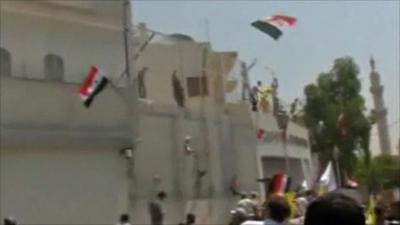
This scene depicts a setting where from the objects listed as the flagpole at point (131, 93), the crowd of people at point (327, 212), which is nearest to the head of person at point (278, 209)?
the crowd of people at point (327, 212)

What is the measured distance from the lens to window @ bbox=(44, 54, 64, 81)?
24641 mm

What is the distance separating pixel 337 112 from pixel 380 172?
17.1 meters

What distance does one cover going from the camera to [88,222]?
77.5 ft

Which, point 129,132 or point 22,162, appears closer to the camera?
point 22,162

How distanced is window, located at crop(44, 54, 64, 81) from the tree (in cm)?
2541

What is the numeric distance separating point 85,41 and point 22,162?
472cm

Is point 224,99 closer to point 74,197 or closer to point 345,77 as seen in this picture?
point 74,197

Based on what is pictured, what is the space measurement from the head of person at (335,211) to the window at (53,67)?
70.7 ft

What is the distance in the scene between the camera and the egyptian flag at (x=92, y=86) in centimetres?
2350

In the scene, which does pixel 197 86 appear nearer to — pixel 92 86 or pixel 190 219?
pixel 92 86

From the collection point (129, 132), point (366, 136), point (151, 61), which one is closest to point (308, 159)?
point (366, 136)

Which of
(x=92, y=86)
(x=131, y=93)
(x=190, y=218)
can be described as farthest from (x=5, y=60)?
(x=190, y=218)

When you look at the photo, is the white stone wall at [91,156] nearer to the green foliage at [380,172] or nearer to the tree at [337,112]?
the tree at [337,112]

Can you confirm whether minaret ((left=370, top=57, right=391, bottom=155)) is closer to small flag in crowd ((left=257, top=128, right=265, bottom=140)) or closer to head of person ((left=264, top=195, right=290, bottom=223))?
small flag in crowd ((left=257, top=128, right=265, bottom=140))
